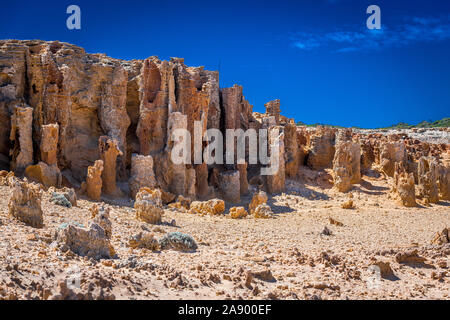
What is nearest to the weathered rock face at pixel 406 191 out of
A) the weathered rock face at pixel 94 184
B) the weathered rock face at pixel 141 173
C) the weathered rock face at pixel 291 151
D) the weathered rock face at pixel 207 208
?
the weathered rock face at pixel 291 151

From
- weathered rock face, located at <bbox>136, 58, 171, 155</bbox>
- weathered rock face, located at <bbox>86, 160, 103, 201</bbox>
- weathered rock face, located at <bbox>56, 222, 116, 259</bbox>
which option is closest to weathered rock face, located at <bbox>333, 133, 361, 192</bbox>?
weathered rock face, located at <bbox>136, 58, 171, 155</bbox>

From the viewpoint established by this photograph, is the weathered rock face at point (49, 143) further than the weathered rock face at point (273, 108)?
No

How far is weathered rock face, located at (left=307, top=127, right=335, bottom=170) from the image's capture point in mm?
27344

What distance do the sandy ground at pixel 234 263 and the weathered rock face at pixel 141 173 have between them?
3296mm

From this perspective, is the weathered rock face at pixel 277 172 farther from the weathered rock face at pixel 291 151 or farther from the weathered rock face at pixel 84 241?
the weathered rock face at pixel 84 241

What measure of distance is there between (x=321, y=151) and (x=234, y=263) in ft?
66.3

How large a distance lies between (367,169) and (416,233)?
42.6 feet

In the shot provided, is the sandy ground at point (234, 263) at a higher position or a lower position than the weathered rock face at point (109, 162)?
lower

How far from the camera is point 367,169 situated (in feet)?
88.0

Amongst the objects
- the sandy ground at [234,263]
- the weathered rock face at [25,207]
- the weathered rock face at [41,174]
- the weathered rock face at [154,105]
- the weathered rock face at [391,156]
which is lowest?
the sandy ground at [234,263]

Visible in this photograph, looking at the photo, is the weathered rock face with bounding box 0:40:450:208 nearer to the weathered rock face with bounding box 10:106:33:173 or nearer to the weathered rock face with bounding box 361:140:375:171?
the weathered rock face with bounding box 10:106:33:173

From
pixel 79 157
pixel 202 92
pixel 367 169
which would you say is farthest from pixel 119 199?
pixel 367 169

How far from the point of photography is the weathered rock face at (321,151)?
89.7 feet
